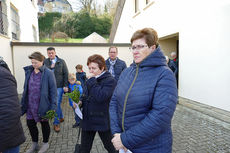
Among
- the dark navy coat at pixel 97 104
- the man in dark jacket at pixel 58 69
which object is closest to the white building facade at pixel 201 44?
the dark navy coat at pixel 97 104

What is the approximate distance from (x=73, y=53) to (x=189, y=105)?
18.9 ft

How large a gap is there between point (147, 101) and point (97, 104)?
1.13m

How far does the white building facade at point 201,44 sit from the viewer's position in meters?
4.96

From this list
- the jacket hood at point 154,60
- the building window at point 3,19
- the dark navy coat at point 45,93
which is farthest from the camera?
the building window at point 3,19

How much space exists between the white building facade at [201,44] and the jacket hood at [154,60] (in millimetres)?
4459

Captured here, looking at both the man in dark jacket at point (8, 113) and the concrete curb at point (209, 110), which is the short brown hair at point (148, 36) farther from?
the concrete curb at point (209, 110)

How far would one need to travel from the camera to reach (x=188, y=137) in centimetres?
380

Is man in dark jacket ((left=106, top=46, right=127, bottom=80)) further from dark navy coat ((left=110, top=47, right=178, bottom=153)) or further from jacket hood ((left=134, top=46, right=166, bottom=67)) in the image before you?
jacket hood ((left=134, top=46, right=166, bottom=67))

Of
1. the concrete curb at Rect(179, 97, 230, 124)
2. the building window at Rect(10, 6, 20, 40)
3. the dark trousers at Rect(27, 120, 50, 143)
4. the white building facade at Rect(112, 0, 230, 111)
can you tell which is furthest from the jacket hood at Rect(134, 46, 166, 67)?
Answer: the building window at Rect(10, 6, 20, 40)

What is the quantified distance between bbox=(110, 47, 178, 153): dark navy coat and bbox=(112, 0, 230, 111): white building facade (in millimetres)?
4491

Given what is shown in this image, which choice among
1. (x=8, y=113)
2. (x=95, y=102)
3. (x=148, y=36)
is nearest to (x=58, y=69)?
(x=95, y=102)

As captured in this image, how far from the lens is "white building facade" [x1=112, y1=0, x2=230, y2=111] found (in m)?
4.96

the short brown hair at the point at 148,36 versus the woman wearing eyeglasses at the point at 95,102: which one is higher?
the short brown hair at the point at 148,36

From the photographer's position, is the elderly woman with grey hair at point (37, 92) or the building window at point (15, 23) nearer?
the elderly woman with grey hair at point (37, 92)
